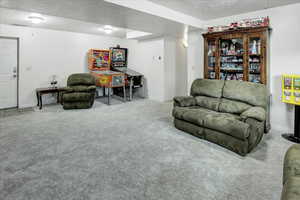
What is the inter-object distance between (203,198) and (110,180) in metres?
0.99

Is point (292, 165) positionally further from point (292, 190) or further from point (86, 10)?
point (86, 10)

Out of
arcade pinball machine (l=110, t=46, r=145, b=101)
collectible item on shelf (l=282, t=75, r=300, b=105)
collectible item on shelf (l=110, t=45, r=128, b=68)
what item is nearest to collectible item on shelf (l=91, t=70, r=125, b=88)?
arcade pinball machine (l=110, t=46, r=145, b=101)

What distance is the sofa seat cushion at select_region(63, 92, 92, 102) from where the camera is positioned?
205 inches

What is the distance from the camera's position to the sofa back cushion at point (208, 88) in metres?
3.70

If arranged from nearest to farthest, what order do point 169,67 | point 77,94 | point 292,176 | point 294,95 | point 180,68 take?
point 292,176, point 294,95, point 77,94, point 169,67, point 180,68

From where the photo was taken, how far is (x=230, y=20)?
419cm

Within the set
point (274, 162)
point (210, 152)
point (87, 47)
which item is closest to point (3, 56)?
point (87, 47)

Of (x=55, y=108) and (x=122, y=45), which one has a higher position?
(x=122, y=45)

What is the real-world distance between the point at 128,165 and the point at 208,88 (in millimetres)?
2381

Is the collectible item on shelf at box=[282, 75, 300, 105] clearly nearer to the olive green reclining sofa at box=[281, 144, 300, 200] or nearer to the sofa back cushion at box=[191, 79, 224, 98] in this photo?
the sofa back cushion at box=[191, 79, 224, 98]

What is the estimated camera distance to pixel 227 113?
3387 millimetres

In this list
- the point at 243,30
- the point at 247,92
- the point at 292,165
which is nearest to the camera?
→ the point at 292,165

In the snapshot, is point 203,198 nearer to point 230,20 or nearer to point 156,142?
point 156,142

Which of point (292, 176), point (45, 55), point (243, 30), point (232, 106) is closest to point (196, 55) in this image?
Answer: point (243, 30)
